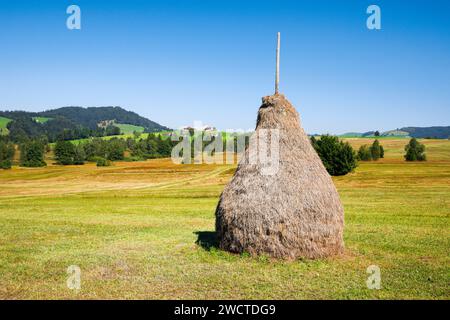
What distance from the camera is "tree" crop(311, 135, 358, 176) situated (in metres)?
61.7

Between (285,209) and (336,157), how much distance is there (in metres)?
52.0

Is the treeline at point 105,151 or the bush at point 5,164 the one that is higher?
the treeline at point 105,151

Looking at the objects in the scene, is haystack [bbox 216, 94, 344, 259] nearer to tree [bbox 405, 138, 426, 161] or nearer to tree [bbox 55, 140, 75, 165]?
tree [bbox 405, 138, 426, 161]

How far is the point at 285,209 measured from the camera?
12375 millimetres

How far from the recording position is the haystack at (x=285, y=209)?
12.3 m

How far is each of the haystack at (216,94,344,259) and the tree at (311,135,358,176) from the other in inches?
1950

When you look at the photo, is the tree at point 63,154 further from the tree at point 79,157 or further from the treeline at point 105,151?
the tree at point 79,157

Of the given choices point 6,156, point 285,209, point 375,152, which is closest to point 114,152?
point 6,156

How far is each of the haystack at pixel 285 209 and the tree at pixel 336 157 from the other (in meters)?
49.5

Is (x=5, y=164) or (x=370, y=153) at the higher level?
(x=370, y=153)

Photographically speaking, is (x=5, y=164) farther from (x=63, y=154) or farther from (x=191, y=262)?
(x=191, y=262)

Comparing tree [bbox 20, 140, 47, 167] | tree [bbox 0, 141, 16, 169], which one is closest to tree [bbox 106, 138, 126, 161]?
tree [bbox 20, 140, 47, 167]

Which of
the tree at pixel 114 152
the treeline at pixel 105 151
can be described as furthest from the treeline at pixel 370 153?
the tree at pixel 114 152

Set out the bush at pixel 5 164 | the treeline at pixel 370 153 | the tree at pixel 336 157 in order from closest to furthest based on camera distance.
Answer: the tree at pixel 336 157
the bush at pixel 5 164
the treeline at pixel 370 153
